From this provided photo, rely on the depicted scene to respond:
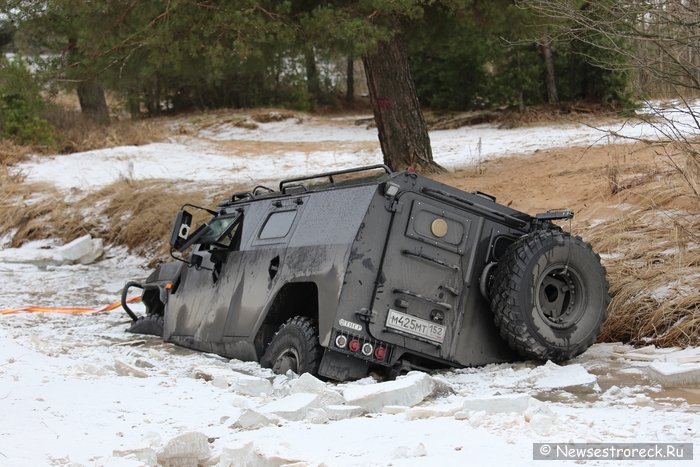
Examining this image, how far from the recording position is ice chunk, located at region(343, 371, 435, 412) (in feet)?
18.4

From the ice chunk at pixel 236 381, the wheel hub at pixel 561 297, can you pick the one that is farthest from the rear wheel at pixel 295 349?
the wheel hub at pixel 561 297

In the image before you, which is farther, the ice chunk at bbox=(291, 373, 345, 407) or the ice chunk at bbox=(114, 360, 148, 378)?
the ice chunk at bbox=(114, 360, 148, 378)

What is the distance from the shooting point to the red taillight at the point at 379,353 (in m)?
6.81

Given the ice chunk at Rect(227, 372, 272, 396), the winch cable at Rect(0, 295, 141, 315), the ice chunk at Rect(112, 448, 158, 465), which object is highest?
the ice chunk at Rect(112, 448, 158, 465)

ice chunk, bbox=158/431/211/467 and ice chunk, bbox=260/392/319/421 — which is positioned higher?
ice chunk, bbox=158/431/211/467

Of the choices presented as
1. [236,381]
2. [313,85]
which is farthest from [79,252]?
[313,85]

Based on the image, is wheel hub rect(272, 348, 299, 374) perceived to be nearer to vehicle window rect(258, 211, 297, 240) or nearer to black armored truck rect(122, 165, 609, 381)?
black armored truck rect(122, 165, 609, 381)

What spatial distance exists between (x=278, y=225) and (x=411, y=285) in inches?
57.5

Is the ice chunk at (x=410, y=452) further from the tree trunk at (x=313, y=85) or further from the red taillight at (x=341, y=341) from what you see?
the tree trunk at (x=313, y=85)

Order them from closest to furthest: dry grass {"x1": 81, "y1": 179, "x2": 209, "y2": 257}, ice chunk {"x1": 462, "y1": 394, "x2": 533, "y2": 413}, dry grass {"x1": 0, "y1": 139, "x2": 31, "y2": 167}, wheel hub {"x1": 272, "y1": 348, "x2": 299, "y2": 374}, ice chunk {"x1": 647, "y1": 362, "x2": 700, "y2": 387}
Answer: ice chunk {"x1": 462, "y1": 394, "x2": 533, "y2": 413} → ice chunk {"x1": 647, "y1": 362, "x2": 700, "y2": 387} → wheel hub {"x1": 272, "y1": 348, "x2": 299, "y2": 374} → dry grass {"x1": 81, "y1": 179, "x2": 209, "y2": 257} → dry grass {"x1": 0, "y1": 139, "x2": 31, "y2": 167}

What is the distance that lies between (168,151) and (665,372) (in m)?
17.6

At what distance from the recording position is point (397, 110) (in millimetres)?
14766

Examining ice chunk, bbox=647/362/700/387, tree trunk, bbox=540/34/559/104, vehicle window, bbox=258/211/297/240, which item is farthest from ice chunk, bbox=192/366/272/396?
tree trunk, bbox=540/34/559/104

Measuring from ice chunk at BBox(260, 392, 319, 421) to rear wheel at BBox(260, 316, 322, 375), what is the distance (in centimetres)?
127
